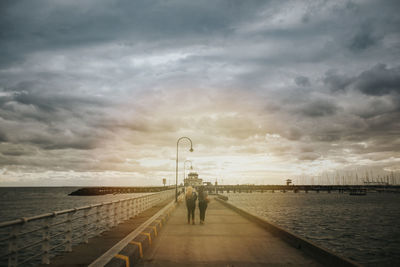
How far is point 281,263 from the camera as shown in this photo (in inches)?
304

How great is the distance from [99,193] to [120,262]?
167 meters

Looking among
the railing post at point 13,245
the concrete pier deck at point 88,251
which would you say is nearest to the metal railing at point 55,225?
the railing post at point 13,245

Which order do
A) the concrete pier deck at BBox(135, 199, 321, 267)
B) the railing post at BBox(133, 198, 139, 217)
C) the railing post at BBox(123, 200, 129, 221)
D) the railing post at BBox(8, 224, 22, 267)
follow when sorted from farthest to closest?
1. the railing post at BBox(133, 198, 139, 217)
2. the railing post at BBox(123, 200, 129, 221)
3. the concrete pier deck at BBox(135, 199, 321, 267)
4. the railing post at BBox(8, 224, 22, 267)

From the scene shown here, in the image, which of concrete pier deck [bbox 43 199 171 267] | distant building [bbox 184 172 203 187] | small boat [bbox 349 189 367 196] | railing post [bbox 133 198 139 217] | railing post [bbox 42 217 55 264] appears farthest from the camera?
small boat [bbox 349 189 367 196]

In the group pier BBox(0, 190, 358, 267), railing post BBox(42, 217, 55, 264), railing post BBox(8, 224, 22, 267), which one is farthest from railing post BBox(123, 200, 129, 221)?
railing post BBox(8, 224, 22, 267)

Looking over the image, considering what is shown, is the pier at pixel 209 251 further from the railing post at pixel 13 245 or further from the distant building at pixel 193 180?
the distant building at pixel 193 180

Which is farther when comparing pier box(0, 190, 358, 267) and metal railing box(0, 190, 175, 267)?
pier box(0, 190, 358, 267)

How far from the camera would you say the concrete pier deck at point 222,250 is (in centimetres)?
776

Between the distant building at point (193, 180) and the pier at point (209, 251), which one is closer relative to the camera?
the pier at point (209, 251)

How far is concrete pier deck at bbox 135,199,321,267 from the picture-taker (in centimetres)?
776

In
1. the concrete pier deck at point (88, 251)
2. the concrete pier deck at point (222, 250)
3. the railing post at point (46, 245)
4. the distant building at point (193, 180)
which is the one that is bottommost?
the concrete pier deck at point (222, 250)

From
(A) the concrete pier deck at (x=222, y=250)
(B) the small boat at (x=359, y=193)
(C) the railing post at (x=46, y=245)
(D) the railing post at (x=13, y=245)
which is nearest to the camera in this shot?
(D) the railing post at (x=13, y=245)

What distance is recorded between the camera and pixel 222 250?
9.25 metres

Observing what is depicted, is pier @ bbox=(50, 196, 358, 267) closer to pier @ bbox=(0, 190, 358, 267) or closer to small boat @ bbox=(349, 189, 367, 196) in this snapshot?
pier @ bbox=(0, 190, 358, 267)
